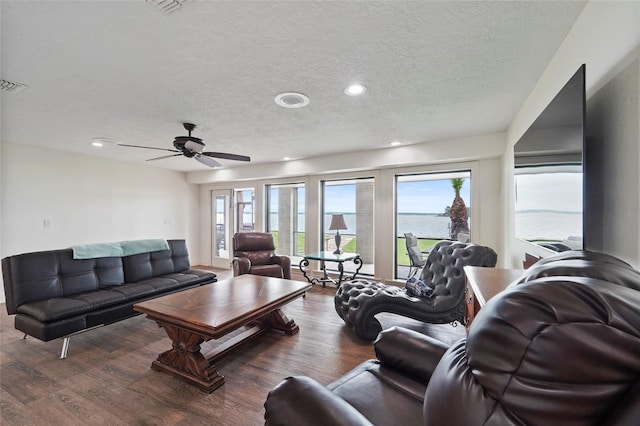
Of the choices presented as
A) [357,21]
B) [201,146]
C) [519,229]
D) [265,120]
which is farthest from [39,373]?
[519,229]

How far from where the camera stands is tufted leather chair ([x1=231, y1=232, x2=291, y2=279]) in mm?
4277

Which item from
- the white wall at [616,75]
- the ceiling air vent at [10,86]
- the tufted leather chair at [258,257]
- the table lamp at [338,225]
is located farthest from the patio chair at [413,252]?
the ceiling air vent at [10,86]

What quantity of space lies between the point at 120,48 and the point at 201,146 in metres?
1.38

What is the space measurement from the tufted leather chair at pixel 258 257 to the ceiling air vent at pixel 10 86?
2.98 m

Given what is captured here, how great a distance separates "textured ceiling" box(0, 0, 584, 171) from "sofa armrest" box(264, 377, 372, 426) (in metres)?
1.80

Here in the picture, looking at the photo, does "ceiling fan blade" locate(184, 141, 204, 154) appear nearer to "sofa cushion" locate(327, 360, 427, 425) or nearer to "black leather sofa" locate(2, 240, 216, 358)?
"black leather sofa" locate(2, 240, 216, 358)

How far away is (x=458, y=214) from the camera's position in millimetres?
4363

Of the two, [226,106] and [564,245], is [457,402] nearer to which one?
[564,245]

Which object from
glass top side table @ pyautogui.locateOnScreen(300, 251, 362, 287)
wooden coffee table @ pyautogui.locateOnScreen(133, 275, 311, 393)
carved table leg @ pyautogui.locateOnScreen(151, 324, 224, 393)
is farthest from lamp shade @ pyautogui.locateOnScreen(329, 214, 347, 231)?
carved table leg @ pyautogui.locateOnScreen(151, 324, 224, 393)

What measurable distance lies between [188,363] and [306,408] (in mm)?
1695

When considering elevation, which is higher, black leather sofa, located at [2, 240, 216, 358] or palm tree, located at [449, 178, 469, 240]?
palm tree, located at [449, 178, 469, 240]

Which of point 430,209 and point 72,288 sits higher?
point 430,209

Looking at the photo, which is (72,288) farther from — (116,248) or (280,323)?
(280,323)

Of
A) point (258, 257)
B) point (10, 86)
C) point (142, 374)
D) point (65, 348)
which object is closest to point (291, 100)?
point (10, 86)
